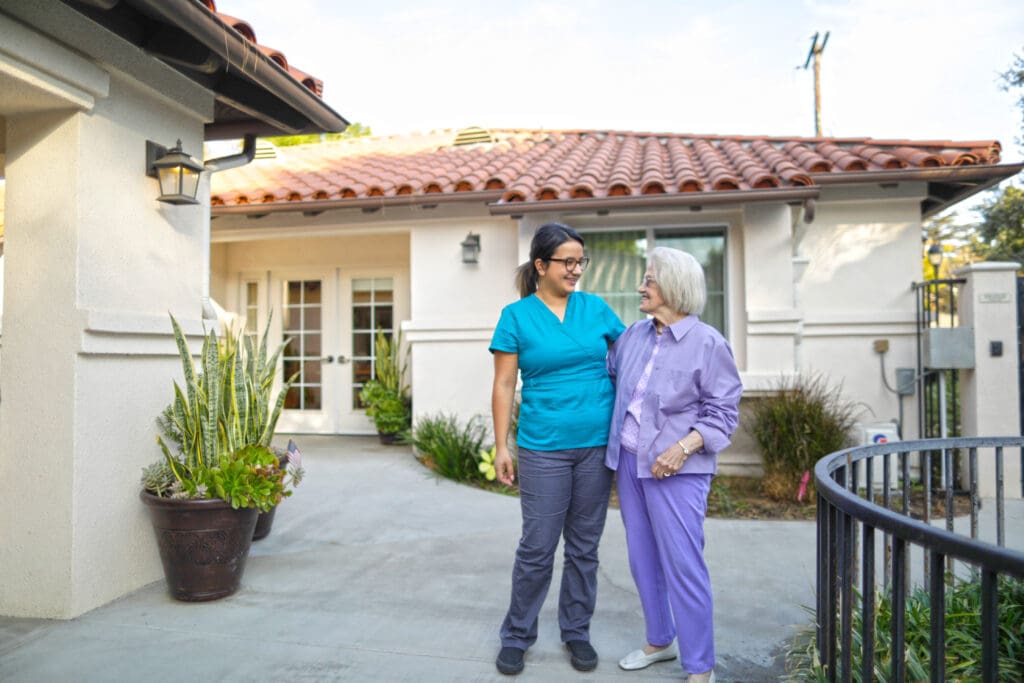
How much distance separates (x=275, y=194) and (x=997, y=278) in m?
7.37

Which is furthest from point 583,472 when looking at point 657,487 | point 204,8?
point 204,8

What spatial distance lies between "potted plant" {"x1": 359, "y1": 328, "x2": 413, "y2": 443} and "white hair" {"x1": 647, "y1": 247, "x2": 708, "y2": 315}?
20.1 feet

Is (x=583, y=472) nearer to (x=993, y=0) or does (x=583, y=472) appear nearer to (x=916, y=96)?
(x=993, y=0)

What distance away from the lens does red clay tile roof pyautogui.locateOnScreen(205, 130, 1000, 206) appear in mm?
6848

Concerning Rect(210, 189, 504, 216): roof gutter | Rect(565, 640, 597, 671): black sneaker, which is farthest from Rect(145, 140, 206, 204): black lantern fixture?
Rect(210, 189, 504, 216): roof gutter

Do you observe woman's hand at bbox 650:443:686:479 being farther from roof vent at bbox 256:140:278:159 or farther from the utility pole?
the utility pole

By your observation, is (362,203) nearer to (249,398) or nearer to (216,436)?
(249,398)

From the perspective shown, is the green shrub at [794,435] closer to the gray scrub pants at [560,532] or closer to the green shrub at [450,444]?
the green shrub at [450,444]

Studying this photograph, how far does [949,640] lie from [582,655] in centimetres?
142

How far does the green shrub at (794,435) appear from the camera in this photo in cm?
605

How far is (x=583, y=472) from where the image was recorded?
287 cm

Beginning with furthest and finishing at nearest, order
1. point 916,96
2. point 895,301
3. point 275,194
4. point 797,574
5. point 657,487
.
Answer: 1. point 916,96
2. point 275,194
3. point 895,301
4. point 797,574
5. point 657,487

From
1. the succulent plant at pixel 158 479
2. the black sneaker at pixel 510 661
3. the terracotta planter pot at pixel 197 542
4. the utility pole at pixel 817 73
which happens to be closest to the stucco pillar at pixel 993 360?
the black sneaker at pixel 510 661

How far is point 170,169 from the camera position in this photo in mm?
3906
